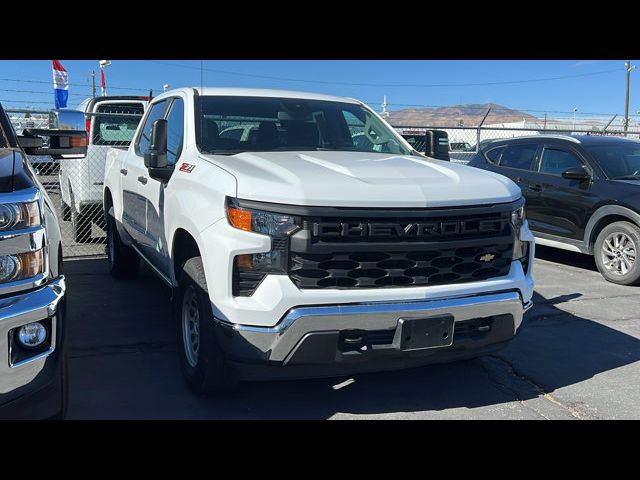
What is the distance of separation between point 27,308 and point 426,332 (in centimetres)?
194

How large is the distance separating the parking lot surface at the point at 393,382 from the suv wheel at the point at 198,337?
17 centimetres

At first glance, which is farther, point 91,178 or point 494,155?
point 494,155

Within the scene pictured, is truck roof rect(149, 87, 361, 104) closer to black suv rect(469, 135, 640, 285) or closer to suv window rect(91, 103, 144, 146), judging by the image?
black suv rect(469, 135, 640, 285)

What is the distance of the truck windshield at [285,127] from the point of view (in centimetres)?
429

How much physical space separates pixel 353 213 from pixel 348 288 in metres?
0.40

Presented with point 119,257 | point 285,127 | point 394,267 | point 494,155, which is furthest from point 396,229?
point 494,155

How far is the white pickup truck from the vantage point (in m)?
3.05

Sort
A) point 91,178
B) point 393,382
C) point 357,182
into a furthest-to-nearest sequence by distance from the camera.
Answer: point 91,178 → point 393,382 → point 357,182

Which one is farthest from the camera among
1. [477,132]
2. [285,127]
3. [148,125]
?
[477,132]

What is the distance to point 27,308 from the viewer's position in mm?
2412

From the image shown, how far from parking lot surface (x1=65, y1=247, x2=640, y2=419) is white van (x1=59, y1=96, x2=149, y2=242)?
2.97m

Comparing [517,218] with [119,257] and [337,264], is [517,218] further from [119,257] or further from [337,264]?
[119,257]

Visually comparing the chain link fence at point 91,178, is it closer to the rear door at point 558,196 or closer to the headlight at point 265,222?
the headlight at point 265,222

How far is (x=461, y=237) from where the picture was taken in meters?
3.34
